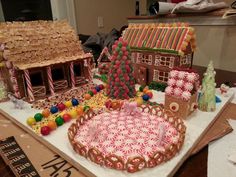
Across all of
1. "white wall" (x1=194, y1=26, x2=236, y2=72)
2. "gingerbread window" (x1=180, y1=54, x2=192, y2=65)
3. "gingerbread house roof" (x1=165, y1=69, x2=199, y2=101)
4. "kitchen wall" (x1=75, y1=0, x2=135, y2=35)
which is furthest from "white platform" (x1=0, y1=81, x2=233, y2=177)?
"kitchen wall" (x1=75, y1=0, x2=135, y2=35)

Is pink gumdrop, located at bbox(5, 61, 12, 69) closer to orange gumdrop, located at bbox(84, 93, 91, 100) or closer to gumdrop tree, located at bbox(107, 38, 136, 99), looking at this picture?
orange gumdrop, located at bbox(84, 93, 91, 100)

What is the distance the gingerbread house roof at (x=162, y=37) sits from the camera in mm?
1171

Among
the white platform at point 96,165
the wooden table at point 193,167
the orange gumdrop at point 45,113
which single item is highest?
the orange gumdrop at point 45,113

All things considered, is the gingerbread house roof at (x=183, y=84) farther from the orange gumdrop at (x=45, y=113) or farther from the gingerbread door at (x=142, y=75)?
the orange gumdrop at (x=45, y=113)

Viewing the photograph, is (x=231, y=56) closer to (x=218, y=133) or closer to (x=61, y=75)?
(x=218, y=133)

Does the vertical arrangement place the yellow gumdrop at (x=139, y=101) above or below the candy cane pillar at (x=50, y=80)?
below

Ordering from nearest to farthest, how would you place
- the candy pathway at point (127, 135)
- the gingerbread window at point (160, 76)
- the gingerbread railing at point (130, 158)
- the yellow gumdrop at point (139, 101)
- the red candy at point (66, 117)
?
1. the gingerbread railing at point (130, 158)
2. the candy pathway at point (127, 135)
3. the red candy at point (66, 117)
4. the yellow gumdrop at point (139, 101)
5. the gingerbread window at point (160, 76)

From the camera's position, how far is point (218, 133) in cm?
86

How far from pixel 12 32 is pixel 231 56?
5.19ft

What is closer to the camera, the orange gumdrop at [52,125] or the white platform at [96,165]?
the white platform at [96,165]

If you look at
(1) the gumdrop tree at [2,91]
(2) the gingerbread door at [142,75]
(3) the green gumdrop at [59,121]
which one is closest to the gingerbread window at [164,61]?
(2) the gingerbread door at [142,75]

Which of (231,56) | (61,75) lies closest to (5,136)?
(61,75)

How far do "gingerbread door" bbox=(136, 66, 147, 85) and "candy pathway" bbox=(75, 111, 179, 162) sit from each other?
1.53 ft

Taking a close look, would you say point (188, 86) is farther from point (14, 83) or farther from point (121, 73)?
point (14, 83)
